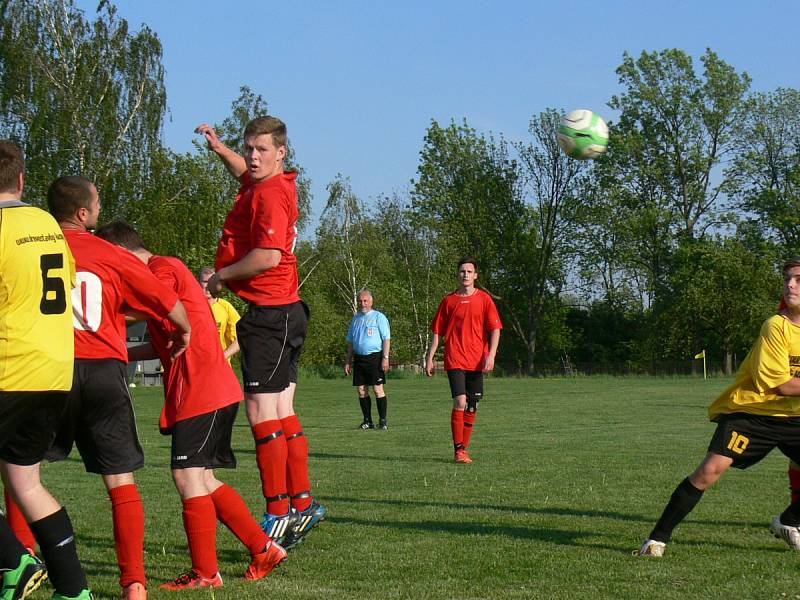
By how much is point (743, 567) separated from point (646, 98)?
56.6 meters

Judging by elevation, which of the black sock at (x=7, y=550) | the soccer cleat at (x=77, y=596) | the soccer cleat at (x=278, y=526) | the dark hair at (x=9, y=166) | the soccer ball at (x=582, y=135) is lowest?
→ the soccer cleat at (x=77, y=596)

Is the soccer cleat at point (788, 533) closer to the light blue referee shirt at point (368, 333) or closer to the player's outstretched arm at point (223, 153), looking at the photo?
the player's outstretched arm at point (223, 153)

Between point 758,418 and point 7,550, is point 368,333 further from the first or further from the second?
point 7,550

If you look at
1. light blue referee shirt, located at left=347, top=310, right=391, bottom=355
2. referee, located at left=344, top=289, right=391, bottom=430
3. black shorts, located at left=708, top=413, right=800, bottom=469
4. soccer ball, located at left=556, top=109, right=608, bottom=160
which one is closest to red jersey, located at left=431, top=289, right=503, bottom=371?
soccer ball, located at left=556, top=109, right=608, bottom=160

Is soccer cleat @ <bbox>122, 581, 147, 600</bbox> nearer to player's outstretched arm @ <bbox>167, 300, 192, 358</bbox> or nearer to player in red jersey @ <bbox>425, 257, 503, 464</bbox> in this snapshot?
player's outstretched arm @ <bbox>167, 300, 192, 358</bbox>

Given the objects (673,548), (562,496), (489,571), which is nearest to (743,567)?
(673,548)

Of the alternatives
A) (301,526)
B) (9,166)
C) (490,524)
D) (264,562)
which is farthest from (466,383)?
(9,166)

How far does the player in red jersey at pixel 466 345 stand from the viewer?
11.9m

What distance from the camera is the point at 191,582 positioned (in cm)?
521

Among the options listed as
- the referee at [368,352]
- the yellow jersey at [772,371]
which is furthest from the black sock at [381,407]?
the yellow jersey at [772,371]

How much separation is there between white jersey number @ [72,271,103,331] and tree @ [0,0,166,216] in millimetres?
36591

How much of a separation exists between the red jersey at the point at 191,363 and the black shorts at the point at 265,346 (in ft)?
2.22

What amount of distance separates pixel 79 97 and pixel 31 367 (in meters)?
38.7

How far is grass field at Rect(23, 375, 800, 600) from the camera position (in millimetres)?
5371
